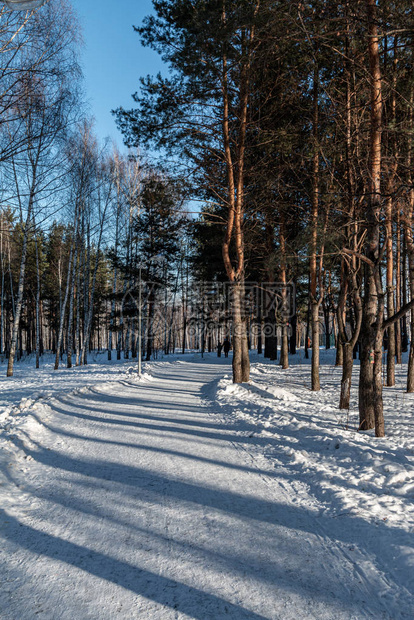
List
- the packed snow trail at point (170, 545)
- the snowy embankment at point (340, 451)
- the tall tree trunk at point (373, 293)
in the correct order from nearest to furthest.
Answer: the packed snow trail at point (170, 545) < the snowy embankment at point (340, 451) < the tall tree trunk at point (373, 293)

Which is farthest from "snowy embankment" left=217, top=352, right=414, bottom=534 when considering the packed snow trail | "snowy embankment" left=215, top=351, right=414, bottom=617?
the packed snow trail

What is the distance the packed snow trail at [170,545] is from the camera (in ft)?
8.21

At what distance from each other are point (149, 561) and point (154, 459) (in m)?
2.69

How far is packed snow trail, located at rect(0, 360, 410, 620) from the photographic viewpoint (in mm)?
2504

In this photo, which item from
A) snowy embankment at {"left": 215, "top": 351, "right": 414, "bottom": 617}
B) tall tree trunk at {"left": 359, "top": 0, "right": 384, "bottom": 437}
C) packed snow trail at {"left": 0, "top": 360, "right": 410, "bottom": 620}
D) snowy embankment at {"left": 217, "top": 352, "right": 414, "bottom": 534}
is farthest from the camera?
tall tree trunk at {"left": 359, "top": 0, "right": 384, "bottom": 437}

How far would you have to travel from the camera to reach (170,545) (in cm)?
322

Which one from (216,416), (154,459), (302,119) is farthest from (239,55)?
(154,459)

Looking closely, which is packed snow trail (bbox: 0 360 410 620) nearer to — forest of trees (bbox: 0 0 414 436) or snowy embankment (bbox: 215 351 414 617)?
snowy embankment (bbox: 215 351 414 617)

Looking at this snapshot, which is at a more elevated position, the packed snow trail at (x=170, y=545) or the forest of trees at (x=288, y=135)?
the forest of trees at (x=288, y=135)

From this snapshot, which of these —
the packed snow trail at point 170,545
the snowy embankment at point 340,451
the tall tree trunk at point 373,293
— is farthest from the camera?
the tall tree trunk at point 373,293

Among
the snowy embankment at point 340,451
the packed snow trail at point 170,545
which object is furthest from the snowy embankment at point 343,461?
the packed snow trail at point 170,545

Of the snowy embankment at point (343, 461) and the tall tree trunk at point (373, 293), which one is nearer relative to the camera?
the snowy embankment at point (343, 461)

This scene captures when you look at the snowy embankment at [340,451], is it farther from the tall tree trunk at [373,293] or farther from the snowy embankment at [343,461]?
the tall tree trunk at [373,293]

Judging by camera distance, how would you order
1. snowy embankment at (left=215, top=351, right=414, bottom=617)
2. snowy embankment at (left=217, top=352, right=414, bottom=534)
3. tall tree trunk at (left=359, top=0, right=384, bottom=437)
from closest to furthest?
snowy embankment at (left=215, top=351, right=414, bottom=617) < snowy embankment at (left=217, top=352, right=414, bottom=534) < tall tree trunk at (left=359, top=0, right=384, bottom=437)
